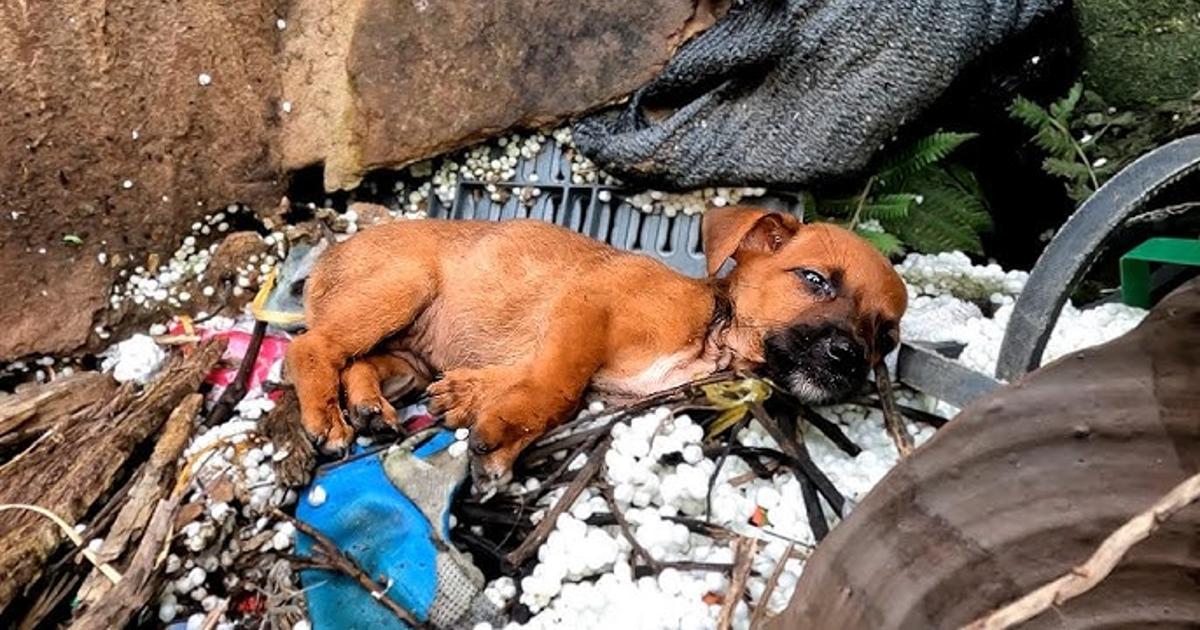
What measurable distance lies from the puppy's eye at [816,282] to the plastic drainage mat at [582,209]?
82 centimetres

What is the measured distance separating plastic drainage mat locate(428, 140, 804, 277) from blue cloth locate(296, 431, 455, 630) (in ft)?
4.24

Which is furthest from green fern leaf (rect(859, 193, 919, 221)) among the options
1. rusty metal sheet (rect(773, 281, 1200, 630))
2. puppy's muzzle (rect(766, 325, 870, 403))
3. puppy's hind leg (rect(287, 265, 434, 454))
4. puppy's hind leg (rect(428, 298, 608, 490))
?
rusty metal sheet (rect(773, 281, 1200, 630))

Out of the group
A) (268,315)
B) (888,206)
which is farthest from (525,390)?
(888,206)

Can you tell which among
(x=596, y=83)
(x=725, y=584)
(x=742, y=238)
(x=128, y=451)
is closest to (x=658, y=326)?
(x=742, y=238)

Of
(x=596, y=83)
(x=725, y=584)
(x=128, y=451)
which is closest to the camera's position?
(x=725, y=584)

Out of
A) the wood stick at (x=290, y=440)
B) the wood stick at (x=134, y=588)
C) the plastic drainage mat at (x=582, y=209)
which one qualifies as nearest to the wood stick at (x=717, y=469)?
the wood stick at (x=290, y=440)

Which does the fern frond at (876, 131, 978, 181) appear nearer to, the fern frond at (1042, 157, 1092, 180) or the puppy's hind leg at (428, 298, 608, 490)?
the fern frond at (1042, 157, 1092, 180)

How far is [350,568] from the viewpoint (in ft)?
9.32

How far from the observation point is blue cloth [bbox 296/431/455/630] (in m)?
2.85

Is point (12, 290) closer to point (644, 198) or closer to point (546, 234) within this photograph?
point (546, 234)

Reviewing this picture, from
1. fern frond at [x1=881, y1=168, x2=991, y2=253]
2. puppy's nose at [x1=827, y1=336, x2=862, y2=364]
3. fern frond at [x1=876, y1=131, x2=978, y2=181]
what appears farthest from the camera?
fern frond at [x1=881, y1=168, x2=991, y2=253]

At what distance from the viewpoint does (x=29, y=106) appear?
3805 millimetres

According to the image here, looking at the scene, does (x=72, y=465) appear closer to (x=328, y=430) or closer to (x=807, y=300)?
(x=328, y=430)

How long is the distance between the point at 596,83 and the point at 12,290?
2.00m
